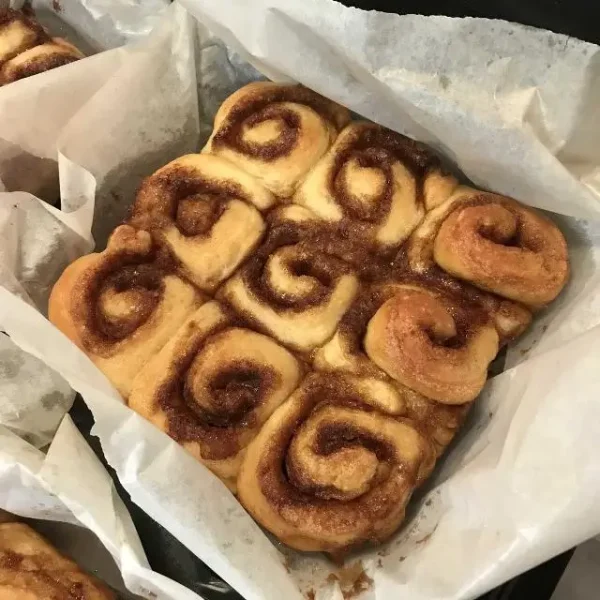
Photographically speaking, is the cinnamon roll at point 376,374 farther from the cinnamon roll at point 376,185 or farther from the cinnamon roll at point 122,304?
the cinnamon roll at point 122,304

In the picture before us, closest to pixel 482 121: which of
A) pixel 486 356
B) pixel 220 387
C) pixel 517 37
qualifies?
pixel 517 37

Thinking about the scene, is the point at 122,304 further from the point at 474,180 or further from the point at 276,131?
the point at 474,180

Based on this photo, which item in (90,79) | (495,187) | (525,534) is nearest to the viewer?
(525,534)

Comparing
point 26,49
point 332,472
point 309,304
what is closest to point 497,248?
point 309,304

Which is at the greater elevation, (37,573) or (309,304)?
(309,304)

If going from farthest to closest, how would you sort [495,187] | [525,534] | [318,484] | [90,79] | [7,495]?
[90,79] < [495,187] < [7,495] < [318,484] < [525,534]

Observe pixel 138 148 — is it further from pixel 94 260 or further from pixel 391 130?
pixel 391 130

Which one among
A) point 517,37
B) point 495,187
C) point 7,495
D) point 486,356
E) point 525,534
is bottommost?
point 7,495

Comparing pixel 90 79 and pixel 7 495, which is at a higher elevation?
pixel 90 79
